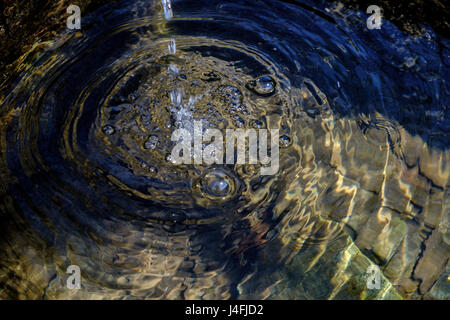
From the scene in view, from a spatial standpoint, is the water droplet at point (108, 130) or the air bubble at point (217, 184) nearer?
the air bubble at point (217, 184)

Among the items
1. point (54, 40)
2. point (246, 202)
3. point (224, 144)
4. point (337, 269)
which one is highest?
point (54, 40)

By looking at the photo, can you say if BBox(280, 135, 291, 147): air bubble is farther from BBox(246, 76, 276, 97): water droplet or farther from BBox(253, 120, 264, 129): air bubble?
BBox(246, 76, 276, 97): water droplet

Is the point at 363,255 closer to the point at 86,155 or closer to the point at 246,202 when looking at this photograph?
the point at 246,202

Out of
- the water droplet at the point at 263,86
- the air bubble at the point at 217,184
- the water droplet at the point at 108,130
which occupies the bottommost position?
the air bubble at the point at 217,184

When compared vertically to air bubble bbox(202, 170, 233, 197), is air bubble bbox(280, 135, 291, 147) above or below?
above

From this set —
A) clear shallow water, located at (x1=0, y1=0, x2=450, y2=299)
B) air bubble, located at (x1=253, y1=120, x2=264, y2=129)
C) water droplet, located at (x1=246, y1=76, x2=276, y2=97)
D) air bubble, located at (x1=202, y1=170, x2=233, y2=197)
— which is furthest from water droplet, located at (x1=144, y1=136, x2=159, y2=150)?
water droplet, located at (x1=246, y1=76, x2=276, y2=97)

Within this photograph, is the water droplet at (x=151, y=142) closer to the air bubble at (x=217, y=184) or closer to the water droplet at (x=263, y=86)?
the air bubble at (x=217, y=184)

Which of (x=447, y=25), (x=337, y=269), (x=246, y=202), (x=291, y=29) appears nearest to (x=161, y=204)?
(x=246, y=202)

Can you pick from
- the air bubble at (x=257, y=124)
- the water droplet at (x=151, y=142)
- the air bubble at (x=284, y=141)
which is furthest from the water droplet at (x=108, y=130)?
the air bubble at (x=284, y=141)
